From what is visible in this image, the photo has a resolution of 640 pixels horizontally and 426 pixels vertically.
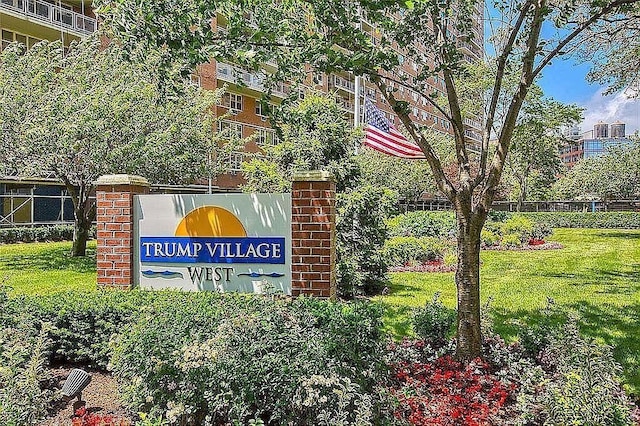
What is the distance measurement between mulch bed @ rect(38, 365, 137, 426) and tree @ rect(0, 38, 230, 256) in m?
7.73

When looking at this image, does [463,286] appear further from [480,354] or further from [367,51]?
[367,51]

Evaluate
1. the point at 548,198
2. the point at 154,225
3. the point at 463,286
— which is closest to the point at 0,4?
the point at 154,225

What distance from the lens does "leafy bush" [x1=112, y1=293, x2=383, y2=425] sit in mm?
3223

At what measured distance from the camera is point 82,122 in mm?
11797

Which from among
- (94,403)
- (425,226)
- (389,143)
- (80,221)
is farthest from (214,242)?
(425,226)

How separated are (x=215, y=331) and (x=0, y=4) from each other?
22.7 m

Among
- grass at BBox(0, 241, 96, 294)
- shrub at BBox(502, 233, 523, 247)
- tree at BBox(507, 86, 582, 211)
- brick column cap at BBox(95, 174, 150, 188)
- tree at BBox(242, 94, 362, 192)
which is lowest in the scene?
grass at BBox(0, 241, 96, 294)

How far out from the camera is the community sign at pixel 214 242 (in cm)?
541

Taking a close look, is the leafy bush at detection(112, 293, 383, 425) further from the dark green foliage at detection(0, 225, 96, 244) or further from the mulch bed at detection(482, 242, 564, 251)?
the dark green foliage at detection(0, 225, 96, 244)

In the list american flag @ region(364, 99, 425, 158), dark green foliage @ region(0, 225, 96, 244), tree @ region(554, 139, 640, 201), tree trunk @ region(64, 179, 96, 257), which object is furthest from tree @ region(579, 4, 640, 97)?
tree @ region(554, 139, 640, 201)

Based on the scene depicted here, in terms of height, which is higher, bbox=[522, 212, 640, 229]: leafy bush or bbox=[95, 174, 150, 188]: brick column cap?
bbox=[95, 174, 150, 188]: brick column cap

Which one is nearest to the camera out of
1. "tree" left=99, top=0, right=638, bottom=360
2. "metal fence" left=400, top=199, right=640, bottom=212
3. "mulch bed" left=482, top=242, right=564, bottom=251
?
"tree" left=99, top=0, right=638, bottom=360

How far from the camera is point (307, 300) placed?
179 inches

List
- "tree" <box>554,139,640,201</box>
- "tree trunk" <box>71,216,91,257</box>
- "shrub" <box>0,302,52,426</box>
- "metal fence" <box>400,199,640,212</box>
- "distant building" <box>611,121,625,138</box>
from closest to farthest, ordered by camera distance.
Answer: "shrub" <box>0,302,52,426</box>
"tree trunk" <box>71,216,91,257</box>
"tree" <box>554,139,640,201</box>
"metal fence" <box>400,199,640,212</box>
"distant building" <box>611,121,625,138</box>
